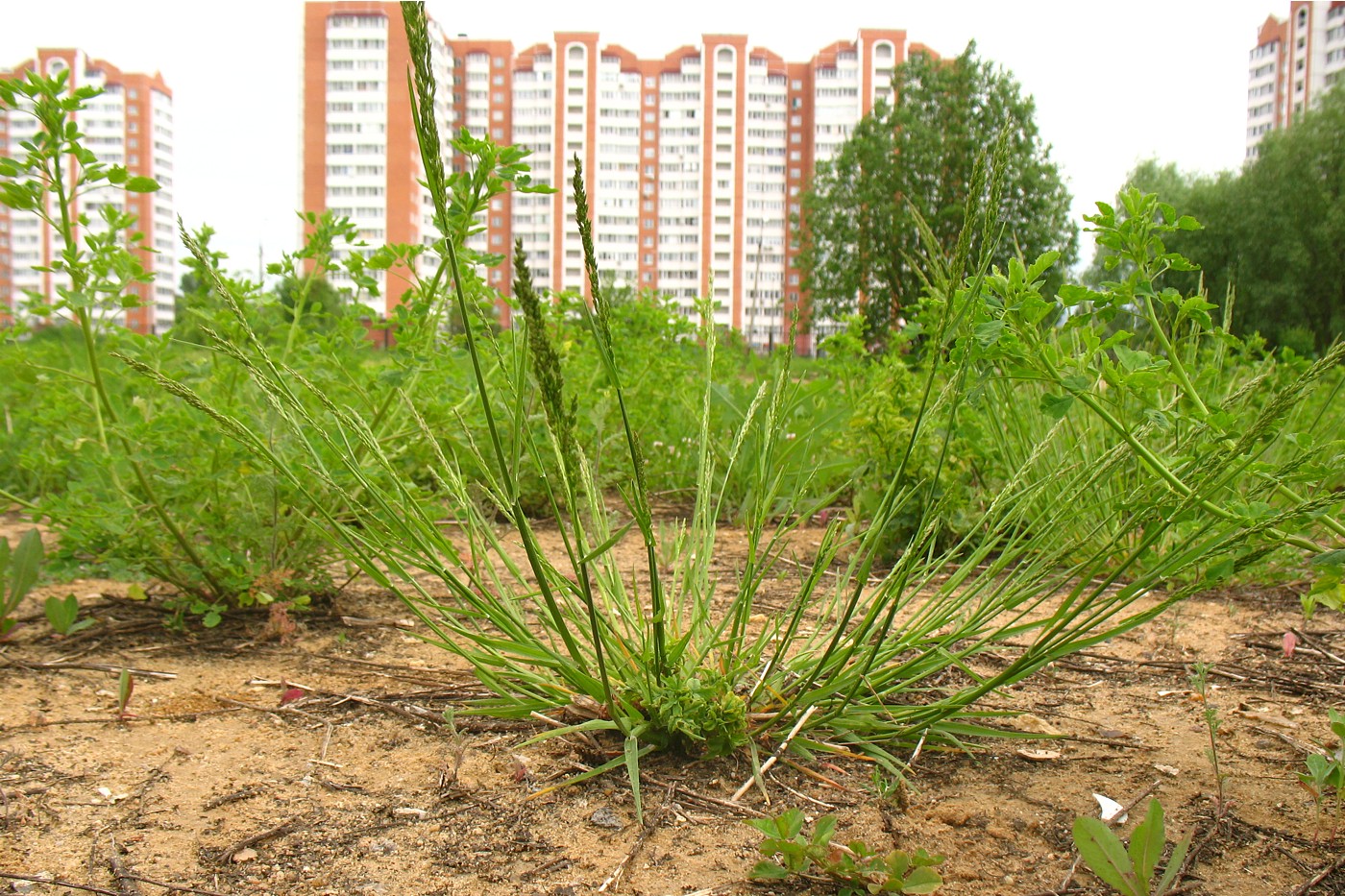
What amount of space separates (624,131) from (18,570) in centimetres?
7645

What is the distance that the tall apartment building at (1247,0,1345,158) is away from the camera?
5806cm

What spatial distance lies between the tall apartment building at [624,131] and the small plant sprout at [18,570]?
60930 mm

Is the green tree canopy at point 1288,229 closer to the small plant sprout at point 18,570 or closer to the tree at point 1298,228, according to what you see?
the tree at point 1298,228

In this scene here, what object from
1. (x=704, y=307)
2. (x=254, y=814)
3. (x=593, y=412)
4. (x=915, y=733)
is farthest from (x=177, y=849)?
(x=593, y=412)

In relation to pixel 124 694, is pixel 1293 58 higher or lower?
higher

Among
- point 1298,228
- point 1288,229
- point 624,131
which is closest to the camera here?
point 1288,229

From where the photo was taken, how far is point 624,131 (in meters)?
73.6

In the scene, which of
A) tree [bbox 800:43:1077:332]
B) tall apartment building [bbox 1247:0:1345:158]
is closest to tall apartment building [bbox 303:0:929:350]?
tall apartment building [bbox 1247:0:1345:158]

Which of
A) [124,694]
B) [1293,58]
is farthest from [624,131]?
[124,694]

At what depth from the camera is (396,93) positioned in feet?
202

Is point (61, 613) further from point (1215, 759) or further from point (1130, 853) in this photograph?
point (1215, 759)

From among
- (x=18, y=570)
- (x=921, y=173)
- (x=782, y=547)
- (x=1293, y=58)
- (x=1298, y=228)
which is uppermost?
(x=1293, y=58)

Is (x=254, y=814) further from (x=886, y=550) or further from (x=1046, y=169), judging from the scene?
(x=1046, y=169)

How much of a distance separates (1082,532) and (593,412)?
5.13 ft
